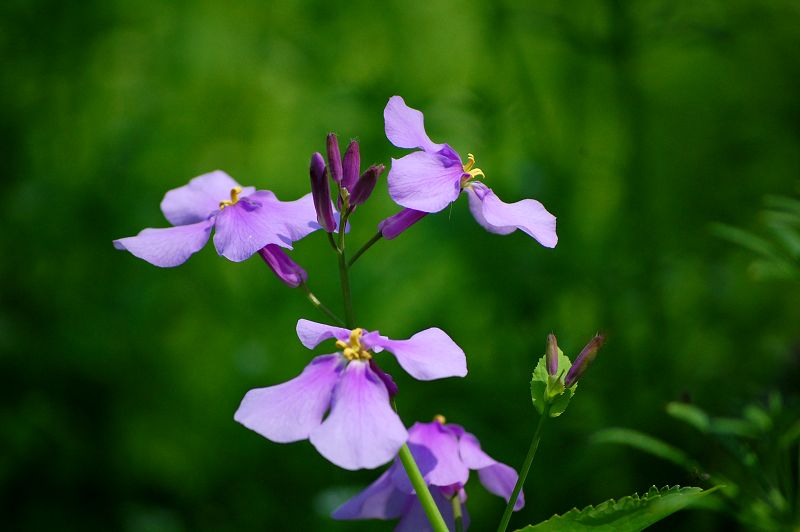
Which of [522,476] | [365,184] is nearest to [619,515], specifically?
[522,476]

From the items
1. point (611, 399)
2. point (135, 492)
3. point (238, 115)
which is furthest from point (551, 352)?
point (238, 115)

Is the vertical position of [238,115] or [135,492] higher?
[238,115]

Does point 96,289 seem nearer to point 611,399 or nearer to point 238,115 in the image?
point 238,115

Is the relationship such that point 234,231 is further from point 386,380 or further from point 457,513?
point 457,513

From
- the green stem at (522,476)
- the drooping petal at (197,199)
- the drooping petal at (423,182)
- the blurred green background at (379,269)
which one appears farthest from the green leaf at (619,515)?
the blurred green background at (379,269)

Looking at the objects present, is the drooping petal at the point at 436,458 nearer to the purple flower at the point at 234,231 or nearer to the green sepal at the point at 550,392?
the green sepal at the point at 550,392

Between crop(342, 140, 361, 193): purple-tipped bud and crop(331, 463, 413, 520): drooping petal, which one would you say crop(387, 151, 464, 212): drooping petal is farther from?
crop(331, 463, 413, 520): drooping petal

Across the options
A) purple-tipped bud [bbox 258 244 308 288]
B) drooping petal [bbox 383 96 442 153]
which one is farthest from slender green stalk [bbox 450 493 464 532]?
drooping petal [bbox 383 96 442 153]
